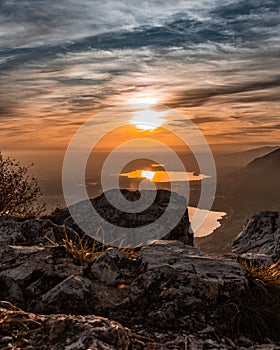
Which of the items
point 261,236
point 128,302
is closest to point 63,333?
point 128,302

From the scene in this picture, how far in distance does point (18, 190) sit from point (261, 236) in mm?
13241

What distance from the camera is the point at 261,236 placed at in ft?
52.0

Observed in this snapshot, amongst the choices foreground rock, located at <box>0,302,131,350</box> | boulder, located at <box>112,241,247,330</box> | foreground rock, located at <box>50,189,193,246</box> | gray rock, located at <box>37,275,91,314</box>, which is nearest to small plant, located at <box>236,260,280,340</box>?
boulder, located at <box>112,241,247,330</box>

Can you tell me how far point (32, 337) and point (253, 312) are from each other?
3709 mm

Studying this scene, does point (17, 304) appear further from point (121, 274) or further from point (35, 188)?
point (35, 188)

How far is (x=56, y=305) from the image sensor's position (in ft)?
24.2

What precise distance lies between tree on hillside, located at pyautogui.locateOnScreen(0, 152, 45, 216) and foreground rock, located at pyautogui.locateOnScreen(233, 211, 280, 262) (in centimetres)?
1084

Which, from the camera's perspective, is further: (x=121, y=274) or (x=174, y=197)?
(x=174, y=197)

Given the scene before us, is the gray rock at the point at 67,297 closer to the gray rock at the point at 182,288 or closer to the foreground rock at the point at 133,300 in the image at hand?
the foreground rock at the point at 133,300

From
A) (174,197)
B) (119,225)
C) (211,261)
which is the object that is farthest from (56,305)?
(174,197)

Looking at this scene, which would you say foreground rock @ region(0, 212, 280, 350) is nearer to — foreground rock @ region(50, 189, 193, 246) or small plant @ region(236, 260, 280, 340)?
small plant @ region(236, 260, 280, 340)

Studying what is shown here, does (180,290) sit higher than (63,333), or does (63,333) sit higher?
(180,290)

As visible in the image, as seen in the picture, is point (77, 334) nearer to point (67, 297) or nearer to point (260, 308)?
point (67, 297)

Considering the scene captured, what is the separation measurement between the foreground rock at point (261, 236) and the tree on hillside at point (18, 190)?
1084 cm
